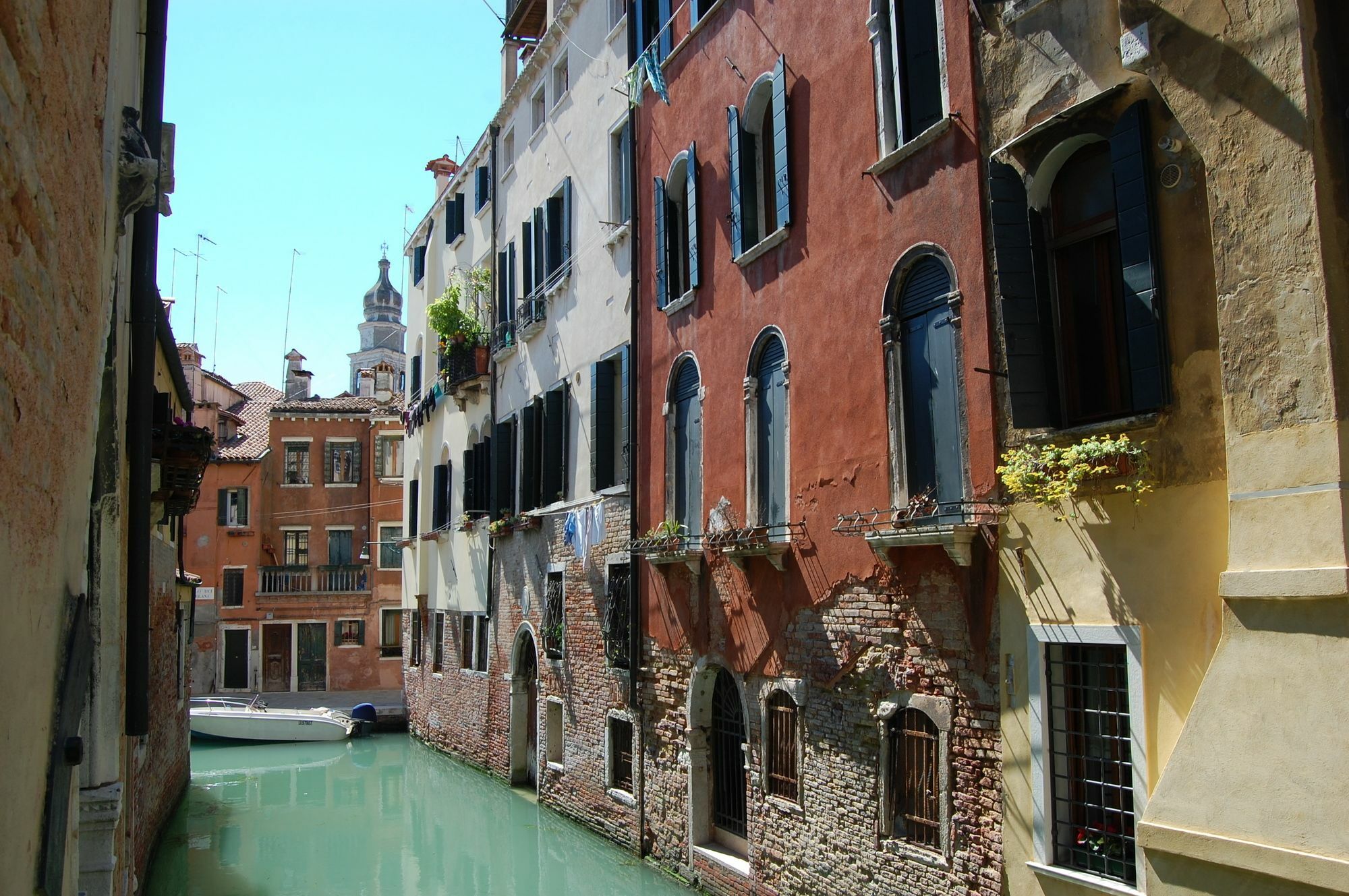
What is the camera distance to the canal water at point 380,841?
481 inches

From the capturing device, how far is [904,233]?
Answer: 26.3ft

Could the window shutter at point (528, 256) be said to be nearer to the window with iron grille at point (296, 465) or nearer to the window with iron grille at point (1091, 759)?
the window with iron grille at point (1091, 759)

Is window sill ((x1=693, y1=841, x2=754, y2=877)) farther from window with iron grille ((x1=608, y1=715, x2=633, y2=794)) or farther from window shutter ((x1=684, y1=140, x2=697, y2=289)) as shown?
window shutter ((x1=684, y1=140, x2=697, y2=289))

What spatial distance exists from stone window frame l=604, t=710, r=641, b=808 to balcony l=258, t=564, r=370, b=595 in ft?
68.1

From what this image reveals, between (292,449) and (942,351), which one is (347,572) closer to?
(292,449)

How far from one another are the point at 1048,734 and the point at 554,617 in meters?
9.41

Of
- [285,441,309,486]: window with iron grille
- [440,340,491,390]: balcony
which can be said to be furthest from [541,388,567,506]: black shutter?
[285,441,309,486]: window with iron grille

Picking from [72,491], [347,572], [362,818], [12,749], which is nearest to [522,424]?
[362,818]

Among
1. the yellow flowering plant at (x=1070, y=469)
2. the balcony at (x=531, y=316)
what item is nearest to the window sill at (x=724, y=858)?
the yellow flowering plant at (x=1070, y=469)

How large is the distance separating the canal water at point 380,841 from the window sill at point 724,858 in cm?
43

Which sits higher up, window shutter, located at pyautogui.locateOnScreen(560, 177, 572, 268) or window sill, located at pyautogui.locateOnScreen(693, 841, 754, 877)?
window shutter, located at pyautogui.locateOnScreen(560, 177, 572, 268)

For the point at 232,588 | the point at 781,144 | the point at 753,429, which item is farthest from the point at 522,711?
the point at 232,588

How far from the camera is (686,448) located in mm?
11594

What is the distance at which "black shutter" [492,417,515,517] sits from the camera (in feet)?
57.0
